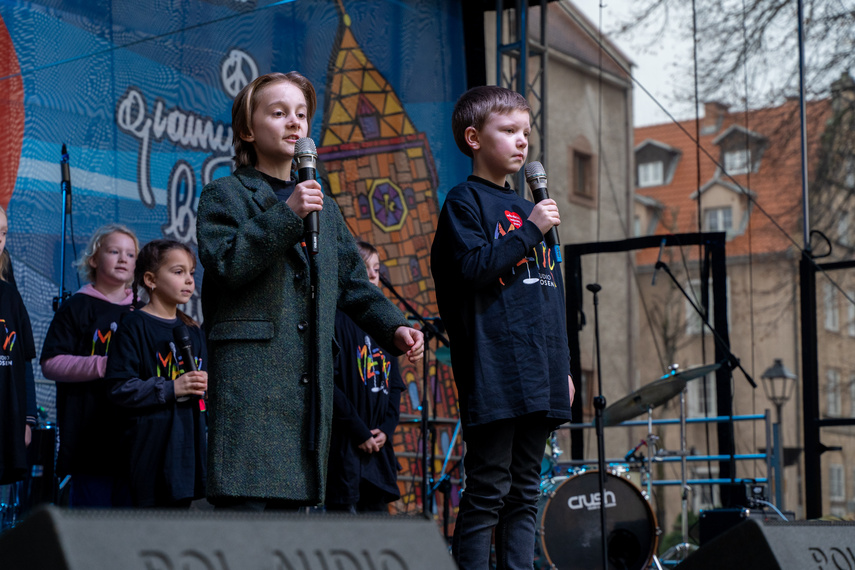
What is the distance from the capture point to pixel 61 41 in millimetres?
5004

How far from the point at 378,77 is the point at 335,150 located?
60cm

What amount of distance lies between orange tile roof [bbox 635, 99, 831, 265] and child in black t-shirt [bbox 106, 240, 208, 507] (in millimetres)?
4396

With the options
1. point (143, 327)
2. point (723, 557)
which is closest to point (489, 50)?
point (143, 327)

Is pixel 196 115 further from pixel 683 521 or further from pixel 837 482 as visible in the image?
pixel 837 482

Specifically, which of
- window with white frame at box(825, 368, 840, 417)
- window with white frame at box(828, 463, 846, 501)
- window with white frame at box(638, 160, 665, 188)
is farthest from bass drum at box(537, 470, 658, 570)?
window with white frame at box(638, 160, 665, 188)

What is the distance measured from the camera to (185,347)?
3484mm

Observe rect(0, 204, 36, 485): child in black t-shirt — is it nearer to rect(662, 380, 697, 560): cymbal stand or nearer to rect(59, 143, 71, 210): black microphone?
rect(59, 143, 71, 210): black microphone

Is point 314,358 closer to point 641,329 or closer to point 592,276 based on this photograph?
point 592,276

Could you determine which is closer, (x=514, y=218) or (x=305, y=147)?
(x=305, y=147)

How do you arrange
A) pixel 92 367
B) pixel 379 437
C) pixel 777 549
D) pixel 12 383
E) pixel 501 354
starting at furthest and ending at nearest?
pixel 379 437 < pixel 92 367 < pixel 12 383 < pixel 501 354 < pixel 777 549

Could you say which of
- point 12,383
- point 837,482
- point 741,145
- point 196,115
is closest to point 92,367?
point 12,383

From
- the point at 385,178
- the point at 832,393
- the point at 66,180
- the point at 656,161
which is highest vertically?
the point at 656,161

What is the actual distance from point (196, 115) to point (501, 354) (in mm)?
3508

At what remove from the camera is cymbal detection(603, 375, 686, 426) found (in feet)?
17.7
